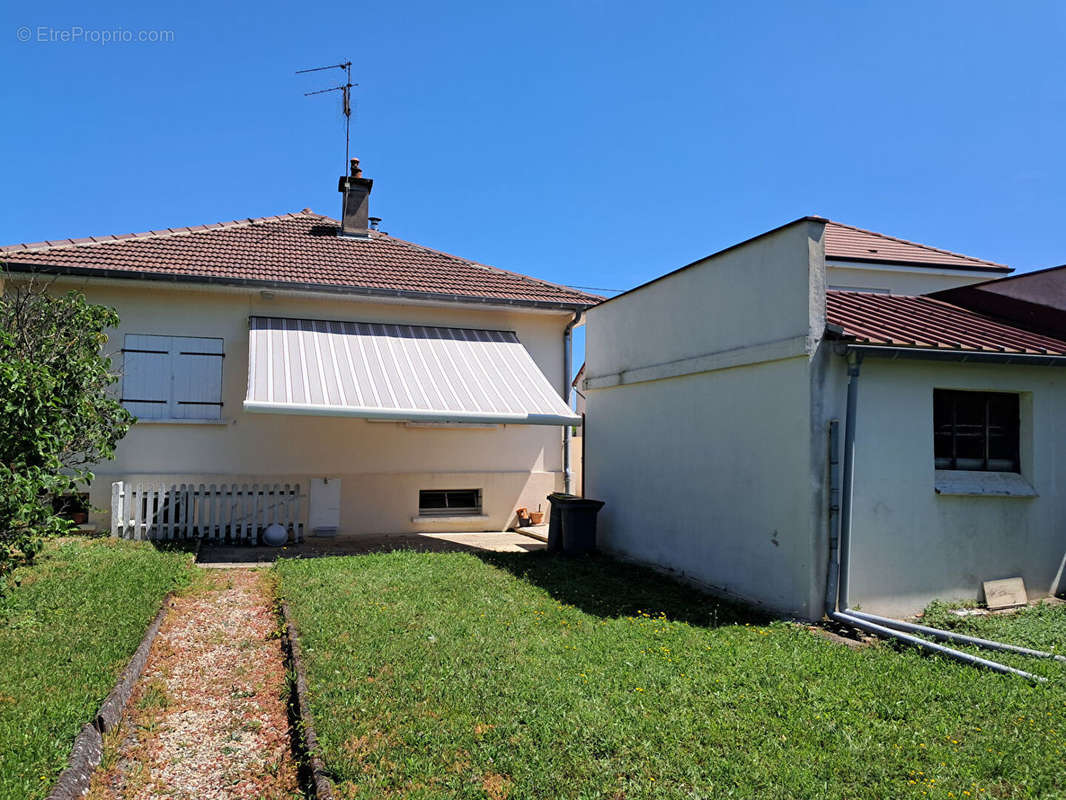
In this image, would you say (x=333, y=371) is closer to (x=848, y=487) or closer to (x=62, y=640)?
(x=62, y=640)

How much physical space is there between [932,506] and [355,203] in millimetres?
13247

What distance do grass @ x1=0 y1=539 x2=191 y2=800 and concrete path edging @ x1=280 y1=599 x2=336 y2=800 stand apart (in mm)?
1288

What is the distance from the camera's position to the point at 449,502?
14.4 meters

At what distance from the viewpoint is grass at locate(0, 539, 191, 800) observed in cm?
421

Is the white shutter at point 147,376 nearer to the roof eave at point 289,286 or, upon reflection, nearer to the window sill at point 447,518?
the roof eave at point 289,286

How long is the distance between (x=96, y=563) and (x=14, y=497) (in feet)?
11.0

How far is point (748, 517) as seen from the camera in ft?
28.7

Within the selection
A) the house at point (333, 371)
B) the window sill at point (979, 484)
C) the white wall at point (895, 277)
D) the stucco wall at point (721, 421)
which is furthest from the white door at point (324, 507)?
the white wall at point (895, 277)

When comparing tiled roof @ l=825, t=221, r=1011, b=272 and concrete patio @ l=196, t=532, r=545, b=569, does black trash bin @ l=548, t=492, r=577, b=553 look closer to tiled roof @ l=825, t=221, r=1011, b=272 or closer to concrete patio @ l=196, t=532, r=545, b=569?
concrete patio @ l=196, t=532, r=545, b=569

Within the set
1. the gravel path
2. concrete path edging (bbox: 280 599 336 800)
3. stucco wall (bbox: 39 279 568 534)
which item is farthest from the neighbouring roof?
the gravel path

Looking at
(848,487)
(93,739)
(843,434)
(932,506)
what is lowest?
(93,739)

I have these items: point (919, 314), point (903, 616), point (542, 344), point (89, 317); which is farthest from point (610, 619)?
point (542, 344)

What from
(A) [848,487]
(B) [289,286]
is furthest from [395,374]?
(A) [848,487]

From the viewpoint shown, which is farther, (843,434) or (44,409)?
(843,434)
